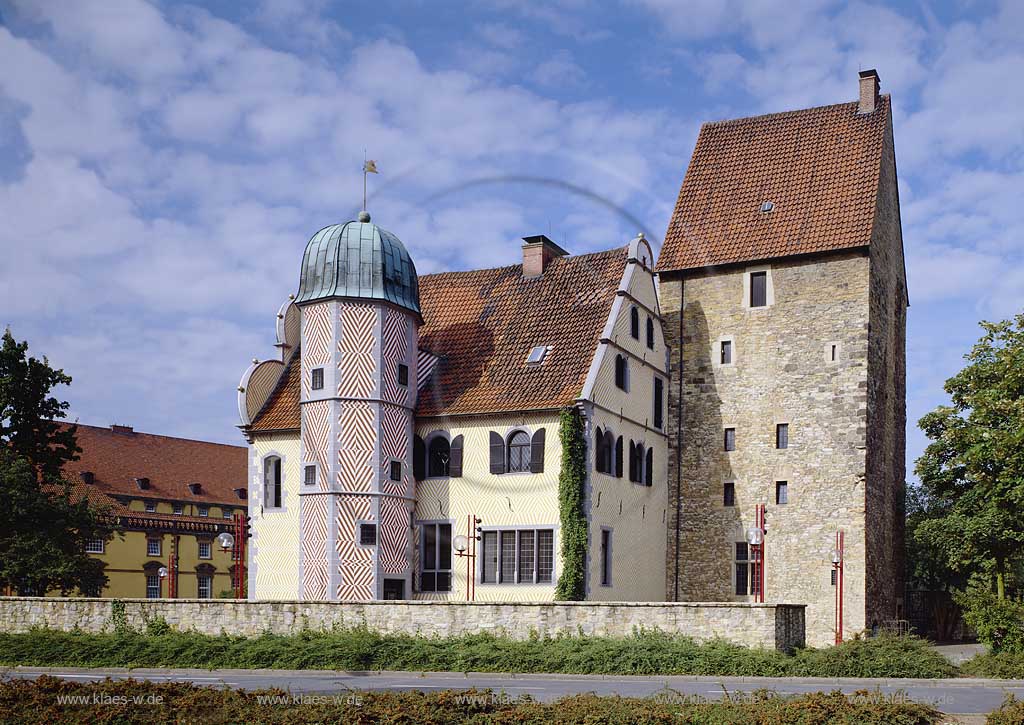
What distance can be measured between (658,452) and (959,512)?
453 inches

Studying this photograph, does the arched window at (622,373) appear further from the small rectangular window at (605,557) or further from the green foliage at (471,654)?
the green foliage at (471,654)

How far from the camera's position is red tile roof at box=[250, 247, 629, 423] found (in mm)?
40469

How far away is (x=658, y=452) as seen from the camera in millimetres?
44000

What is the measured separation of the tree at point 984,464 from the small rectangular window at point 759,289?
820cm

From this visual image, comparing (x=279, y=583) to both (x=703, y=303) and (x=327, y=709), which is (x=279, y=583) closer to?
(x=703, y=303)

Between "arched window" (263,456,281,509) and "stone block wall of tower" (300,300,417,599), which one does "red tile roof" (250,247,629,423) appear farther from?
"stone block wall of tower" (300,300,417,599)

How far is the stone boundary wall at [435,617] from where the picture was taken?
30.4 m

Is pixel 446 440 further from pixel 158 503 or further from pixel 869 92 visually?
pixel 158 503

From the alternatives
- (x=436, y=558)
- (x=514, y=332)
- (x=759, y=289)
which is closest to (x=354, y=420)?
(x=436, y=558)

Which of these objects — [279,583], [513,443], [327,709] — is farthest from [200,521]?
[327,709]

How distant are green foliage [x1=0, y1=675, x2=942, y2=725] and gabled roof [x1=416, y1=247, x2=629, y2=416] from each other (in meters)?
21.1

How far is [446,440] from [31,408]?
61.3 ft

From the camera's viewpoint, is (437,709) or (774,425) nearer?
(437,709)

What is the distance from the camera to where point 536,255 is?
45.6 m
